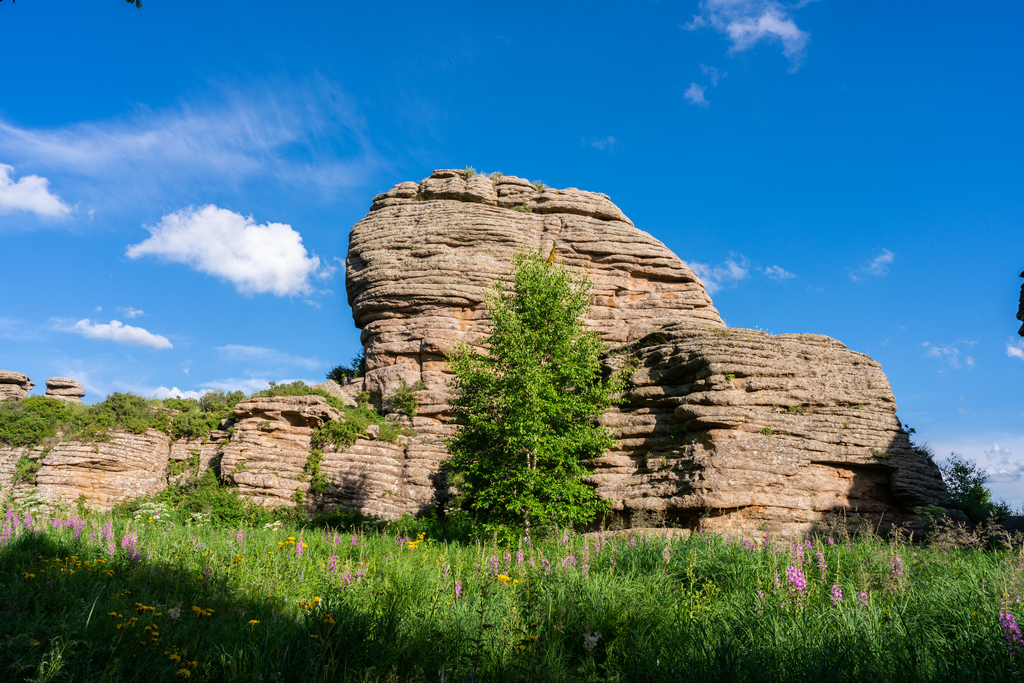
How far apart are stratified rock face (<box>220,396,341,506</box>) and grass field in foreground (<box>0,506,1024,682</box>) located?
38.6ft

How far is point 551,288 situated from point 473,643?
12884 mm

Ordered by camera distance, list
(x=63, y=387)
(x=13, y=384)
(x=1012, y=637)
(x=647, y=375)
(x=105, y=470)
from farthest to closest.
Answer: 1. (x=63, y=387)
2. (x=13, y=384)
3. (x=647, y=375)
4. (x=105, y=470)
5. (x=1012, y=637)

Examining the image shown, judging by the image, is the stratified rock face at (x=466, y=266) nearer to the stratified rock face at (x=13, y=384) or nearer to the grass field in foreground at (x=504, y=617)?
the stratified rock face at (x=13, y=384)

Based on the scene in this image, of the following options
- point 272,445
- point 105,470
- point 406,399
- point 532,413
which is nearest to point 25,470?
point 105,470

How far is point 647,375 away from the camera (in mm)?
19281

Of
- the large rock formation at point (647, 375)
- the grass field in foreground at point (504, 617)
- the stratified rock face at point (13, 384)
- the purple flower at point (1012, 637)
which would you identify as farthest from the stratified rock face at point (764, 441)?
the stratified rock face at point (13, 384)

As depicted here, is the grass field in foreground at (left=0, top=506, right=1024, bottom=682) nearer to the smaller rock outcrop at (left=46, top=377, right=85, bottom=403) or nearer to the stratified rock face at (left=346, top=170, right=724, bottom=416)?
the stratified rock face at (left=346, top=170, right=724, bottom=416)

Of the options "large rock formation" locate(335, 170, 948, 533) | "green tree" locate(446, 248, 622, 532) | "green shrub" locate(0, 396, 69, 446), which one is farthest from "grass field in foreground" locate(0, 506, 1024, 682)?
"green shrub" locate(0, 396, 69, 446)

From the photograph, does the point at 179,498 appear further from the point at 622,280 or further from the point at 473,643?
the point at 622,280

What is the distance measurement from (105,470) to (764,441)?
846 inches

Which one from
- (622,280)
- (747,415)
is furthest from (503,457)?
(622,280)

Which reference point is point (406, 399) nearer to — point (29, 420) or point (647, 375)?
point (647, 375)

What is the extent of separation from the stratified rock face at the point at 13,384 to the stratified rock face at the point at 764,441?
86.6 ft

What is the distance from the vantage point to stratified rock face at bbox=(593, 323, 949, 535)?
15.2 m
